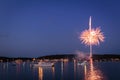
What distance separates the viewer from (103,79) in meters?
64.2

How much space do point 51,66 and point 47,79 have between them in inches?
3219

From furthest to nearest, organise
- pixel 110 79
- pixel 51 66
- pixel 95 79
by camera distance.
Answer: pixel 51 66 → pixel 110 79 → pixel 95 79

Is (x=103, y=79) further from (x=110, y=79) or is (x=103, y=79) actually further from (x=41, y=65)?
(x=41, y=65)

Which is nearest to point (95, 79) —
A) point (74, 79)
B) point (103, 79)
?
point (103, 79)

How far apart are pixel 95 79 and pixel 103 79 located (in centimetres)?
372

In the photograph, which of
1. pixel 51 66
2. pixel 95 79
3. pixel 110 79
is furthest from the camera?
pixel 51 66

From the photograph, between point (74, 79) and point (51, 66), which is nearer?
point (74, 79)

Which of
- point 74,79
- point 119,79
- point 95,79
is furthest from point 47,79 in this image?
point 119,79

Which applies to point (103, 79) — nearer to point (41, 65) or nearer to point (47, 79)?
point (47, 79)

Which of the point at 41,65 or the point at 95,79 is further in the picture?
the point at 41,65

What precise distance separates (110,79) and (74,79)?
8.72 metres

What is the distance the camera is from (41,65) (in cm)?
15125

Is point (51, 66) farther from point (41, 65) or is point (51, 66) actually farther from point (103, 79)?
point (103, 79)

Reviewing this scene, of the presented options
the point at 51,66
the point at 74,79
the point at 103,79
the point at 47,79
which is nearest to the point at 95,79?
the point at 103,79
